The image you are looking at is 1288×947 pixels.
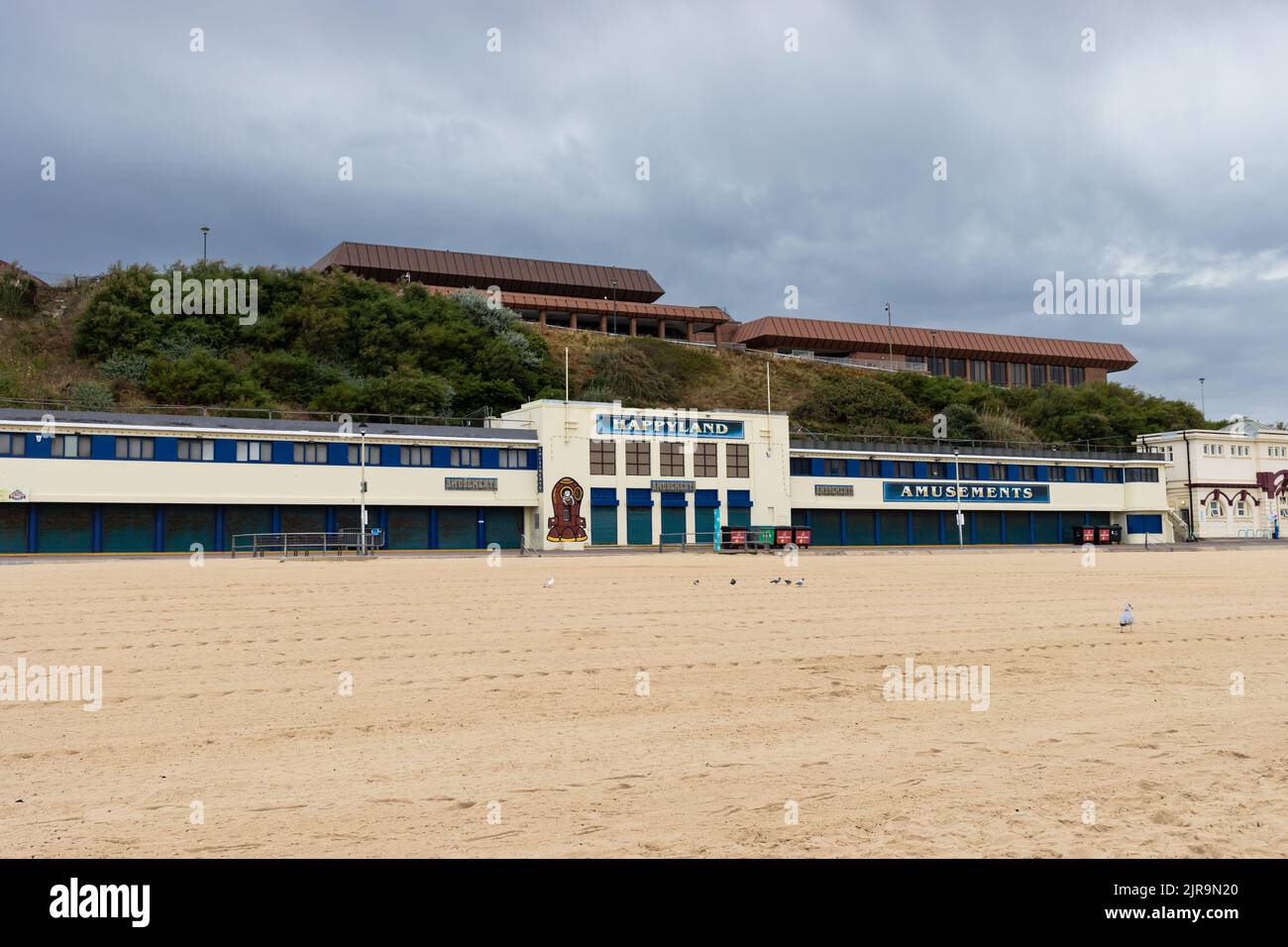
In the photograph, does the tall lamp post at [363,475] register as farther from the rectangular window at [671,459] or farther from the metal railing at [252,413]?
the rectangular window at [671,459]

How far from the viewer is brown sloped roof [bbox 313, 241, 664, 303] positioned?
111500mm

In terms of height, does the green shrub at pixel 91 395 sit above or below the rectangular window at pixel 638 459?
above

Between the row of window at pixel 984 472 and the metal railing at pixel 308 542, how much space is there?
2978cm

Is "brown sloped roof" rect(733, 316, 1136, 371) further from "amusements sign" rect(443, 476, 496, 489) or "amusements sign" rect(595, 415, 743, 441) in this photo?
"amusements sign" rect(443, 476, 496, 489)

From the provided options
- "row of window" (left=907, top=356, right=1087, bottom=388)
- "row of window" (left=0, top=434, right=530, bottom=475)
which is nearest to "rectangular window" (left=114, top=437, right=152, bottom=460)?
"row of window" (left=0, top=434, right=530, bottom=475)

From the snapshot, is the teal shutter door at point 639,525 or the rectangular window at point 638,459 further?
the rectangular window at point 638,459

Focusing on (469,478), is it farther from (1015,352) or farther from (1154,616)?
(1015,352)

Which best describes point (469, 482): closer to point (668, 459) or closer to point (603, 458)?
point (603, 458)

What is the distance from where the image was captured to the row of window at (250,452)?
51062 millimetres

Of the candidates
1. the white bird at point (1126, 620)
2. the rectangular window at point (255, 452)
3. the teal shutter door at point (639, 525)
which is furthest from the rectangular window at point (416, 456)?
the white bird at point (1126, 620)

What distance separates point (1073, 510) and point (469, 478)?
49.0 m

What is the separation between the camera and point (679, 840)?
21.6 feet

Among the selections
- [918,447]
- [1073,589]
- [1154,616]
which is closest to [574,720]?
[1154,616]

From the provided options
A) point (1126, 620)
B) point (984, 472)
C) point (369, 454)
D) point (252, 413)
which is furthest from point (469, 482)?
point (1126, 620)
